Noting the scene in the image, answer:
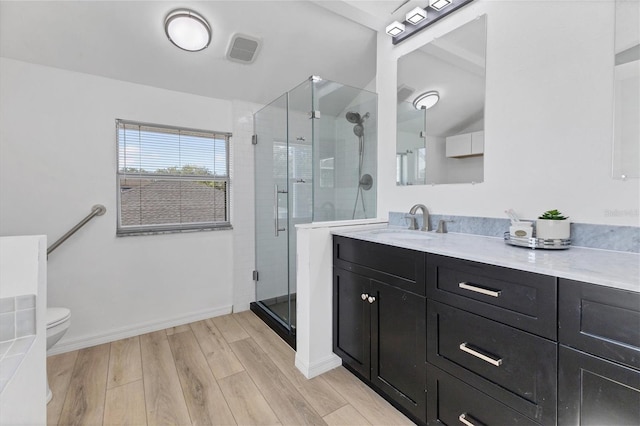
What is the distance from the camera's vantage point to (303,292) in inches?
76.3

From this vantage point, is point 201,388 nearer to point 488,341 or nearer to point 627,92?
point 488,341

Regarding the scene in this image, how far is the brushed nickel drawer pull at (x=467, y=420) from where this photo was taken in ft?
3.86

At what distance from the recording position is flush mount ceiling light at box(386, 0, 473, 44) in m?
1.83

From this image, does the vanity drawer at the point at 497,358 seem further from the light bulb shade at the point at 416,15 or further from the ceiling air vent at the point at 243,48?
the ceiling air vent at the point at 243,48

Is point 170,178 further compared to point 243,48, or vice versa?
point 170,178

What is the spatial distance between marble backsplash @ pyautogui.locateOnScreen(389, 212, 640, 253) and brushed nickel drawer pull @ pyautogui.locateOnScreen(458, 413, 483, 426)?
3.03 ft

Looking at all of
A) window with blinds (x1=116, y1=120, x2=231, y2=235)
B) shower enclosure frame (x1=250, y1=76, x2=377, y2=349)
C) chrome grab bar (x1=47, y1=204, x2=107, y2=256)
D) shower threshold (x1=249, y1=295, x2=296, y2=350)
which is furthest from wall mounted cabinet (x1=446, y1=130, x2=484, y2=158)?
chrome grab bar (x1=47, y1=204, x2=107, y2=256)

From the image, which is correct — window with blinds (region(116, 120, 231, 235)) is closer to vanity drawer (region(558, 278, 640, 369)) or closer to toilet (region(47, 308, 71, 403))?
toilet (region(47, 308, 71, 403))

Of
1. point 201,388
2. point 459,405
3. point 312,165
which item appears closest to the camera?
point 459,405

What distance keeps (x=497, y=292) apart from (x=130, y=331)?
2.71m

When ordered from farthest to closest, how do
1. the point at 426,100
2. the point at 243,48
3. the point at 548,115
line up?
1. the point at 243,48
2. the point at 426,100
3. the point at 548,115

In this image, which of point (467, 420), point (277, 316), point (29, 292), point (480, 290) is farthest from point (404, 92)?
point (29, 292)

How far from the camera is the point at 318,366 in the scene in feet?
6.29

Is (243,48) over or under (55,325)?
over
